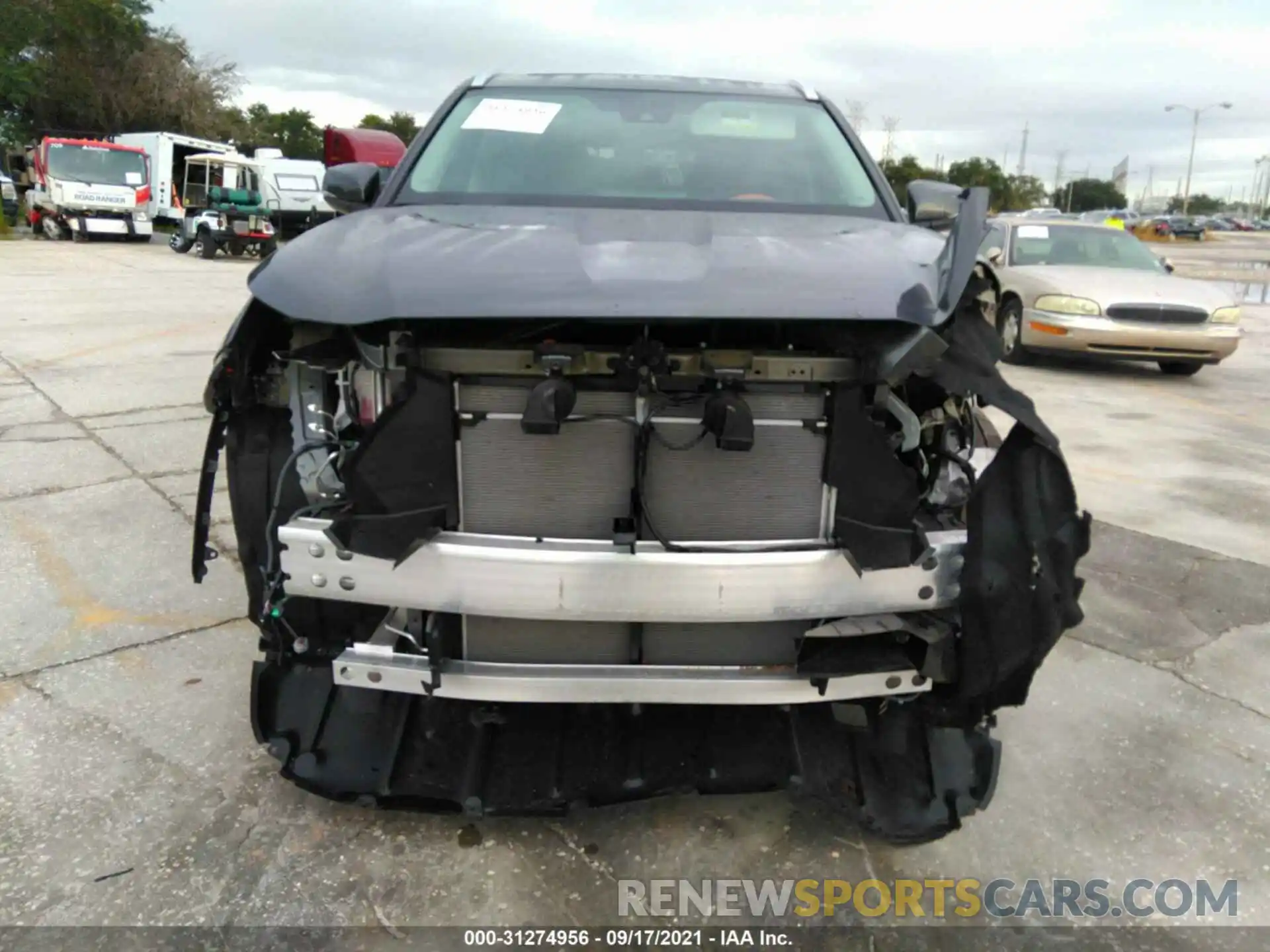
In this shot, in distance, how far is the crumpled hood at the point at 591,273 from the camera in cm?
184

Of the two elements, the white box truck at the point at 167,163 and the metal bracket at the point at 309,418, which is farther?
the white box truck at the point at 167,163

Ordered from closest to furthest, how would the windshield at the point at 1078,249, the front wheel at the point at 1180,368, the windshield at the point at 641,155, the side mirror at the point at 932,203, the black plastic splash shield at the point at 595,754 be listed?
1. the black plastic splash shield at the point at 595,754
2. the windshield at the point at 641,155
3. the side mirror at the point at 932,203
4. the front wheel at the point at 1180,368
5. the windshield at the point at 1078,249

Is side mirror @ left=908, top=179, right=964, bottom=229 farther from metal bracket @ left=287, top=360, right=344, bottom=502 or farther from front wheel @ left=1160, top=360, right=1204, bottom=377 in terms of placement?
front wheel @ left=1160, top=360, right=1204, bottom=377

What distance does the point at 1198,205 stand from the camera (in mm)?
115375

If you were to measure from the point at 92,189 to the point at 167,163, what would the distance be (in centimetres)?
298

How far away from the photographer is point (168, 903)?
209 centimetres

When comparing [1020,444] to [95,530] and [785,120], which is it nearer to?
[785,120]

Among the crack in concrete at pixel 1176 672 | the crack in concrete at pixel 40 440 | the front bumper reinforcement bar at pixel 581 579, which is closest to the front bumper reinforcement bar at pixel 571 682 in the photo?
the front bumper reinforcement bar at pixel 581 579

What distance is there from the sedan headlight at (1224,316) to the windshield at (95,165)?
2357 cm

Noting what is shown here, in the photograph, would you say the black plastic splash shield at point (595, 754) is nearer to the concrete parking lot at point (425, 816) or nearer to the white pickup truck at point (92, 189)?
the concrete parking lot at point (425, 816)

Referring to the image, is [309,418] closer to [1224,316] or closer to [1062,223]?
[1224,316]

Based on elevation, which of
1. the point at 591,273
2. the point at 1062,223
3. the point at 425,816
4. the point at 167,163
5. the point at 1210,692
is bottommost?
the point at 425,816

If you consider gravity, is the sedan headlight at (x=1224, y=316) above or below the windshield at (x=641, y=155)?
below

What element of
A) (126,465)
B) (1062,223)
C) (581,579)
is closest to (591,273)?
(581,579)
